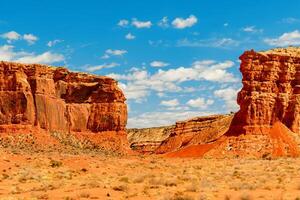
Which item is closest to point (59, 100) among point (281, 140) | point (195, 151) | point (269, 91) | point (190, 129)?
point (195, 151)

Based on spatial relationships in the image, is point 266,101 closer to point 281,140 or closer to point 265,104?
point 265,104

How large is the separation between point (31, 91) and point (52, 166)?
104ft

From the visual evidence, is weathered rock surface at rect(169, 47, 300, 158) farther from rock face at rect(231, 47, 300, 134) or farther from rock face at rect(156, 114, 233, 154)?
rock face at rect(156, 114, 233, 154)

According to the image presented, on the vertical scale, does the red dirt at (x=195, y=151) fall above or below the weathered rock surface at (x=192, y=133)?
below

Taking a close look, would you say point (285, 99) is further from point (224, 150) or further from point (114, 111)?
point (114, 111)

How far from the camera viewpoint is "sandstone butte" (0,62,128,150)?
71250 millimetres

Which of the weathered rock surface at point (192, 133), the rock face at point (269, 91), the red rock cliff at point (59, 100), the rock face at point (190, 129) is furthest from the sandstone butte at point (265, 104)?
the rock face at point (190, 129)

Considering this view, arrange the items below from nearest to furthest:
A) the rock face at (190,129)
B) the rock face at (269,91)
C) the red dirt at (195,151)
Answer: the red dirt at (195,151)
the rock face at (269,91)
the rock face at (190,129)

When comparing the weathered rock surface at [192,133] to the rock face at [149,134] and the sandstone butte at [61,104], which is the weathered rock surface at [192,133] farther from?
the sandstone butte at [61,104]

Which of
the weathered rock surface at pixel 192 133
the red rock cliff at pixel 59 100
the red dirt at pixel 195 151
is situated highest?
the red rock cliff at pixel 59 100

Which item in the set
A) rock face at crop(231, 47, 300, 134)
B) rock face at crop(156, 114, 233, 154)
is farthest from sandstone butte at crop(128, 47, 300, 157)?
rock face at crop(156, 114, 233, 154)

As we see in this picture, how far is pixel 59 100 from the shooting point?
262 ft

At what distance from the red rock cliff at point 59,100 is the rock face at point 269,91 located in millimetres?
25595

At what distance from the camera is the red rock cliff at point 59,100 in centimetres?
7138
